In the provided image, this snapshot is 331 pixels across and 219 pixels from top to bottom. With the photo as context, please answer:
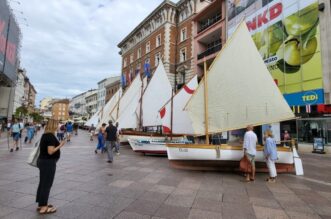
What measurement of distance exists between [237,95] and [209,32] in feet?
71.2

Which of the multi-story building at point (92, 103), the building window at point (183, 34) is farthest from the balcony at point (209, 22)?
the multi-story building at point (92, 103)

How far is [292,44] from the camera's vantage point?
1908cm

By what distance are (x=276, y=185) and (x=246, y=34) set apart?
6244 mm

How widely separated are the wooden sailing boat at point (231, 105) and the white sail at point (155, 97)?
781cm

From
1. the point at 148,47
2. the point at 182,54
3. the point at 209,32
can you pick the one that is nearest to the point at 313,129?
the point at 209,32

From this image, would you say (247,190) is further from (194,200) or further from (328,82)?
(328,82)

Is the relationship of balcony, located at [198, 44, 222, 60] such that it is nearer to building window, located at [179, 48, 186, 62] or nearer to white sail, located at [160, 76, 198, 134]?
building window, located at [179, 48, 186, 62]

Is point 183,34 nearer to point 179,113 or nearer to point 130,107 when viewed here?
point 130,107

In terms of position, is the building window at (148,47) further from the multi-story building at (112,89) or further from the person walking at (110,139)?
the person walking at (110,139)

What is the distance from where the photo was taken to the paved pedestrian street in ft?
15.6

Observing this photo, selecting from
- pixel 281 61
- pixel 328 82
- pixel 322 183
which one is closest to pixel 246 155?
pixel 322 183

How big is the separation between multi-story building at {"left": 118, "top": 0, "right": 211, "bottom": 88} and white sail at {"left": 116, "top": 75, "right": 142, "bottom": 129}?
1244cm

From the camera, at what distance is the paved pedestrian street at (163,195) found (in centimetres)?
477

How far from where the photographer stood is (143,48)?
4416 centimetres
